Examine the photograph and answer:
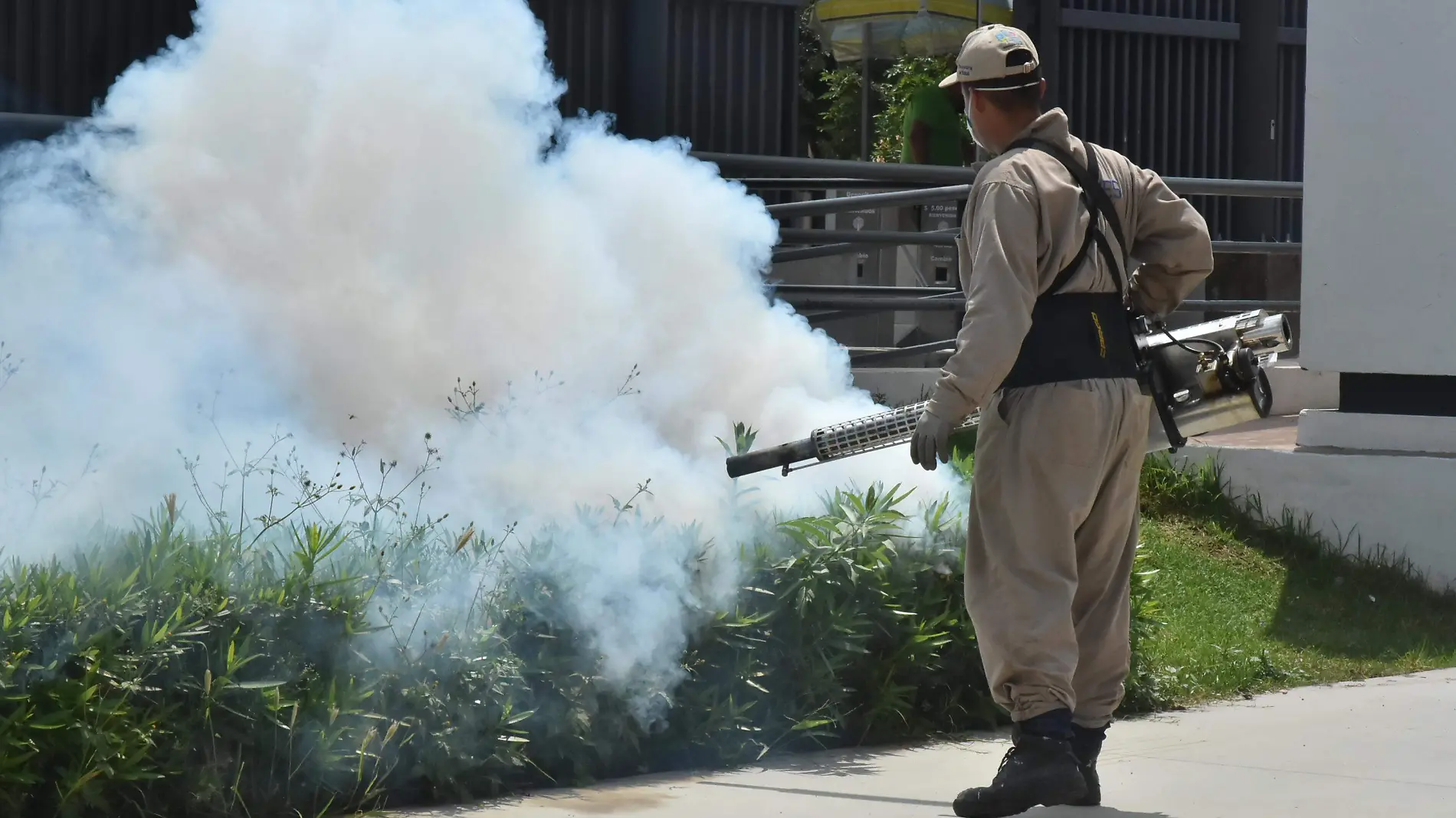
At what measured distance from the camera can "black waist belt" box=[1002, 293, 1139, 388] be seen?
4.09 metres

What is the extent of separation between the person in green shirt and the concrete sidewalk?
676cm

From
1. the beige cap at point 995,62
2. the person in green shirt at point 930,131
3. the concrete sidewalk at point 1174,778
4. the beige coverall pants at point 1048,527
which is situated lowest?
the concrete sidewalk at point 1174,778

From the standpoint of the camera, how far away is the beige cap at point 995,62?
4176 mm

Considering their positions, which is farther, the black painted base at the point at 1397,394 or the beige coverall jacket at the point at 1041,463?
the black painted base at the point at 1397,394

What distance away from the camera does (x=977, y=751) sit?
16.6 ft

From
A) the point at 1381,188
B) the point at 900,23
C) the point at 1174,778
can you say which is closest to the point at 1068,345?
the point at 1174,778

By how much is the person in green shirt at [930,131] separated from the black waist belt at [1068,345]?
A: 7.77m

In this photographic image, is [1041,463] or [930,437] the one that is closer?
[930,437]

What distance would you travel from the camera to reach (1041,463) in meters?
4.06

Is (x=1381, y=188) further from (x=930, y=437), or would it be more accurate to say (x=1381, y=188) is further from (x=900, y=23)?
(x=900, y=23)

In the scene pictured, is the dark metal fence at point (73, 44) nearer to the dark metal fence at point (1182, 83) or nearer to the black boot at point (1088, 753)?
the dark metal fence at point (1182, 83)

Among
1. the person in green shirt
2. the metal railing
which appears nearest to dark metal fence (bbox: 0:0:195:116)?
the metal railing

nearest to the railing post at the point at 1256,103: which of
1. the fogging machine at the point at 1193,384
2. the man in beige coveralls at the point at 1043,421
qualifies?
the fogging machine at the point at 1193,384

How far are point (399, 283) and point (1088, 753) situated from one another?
2.95 meters
